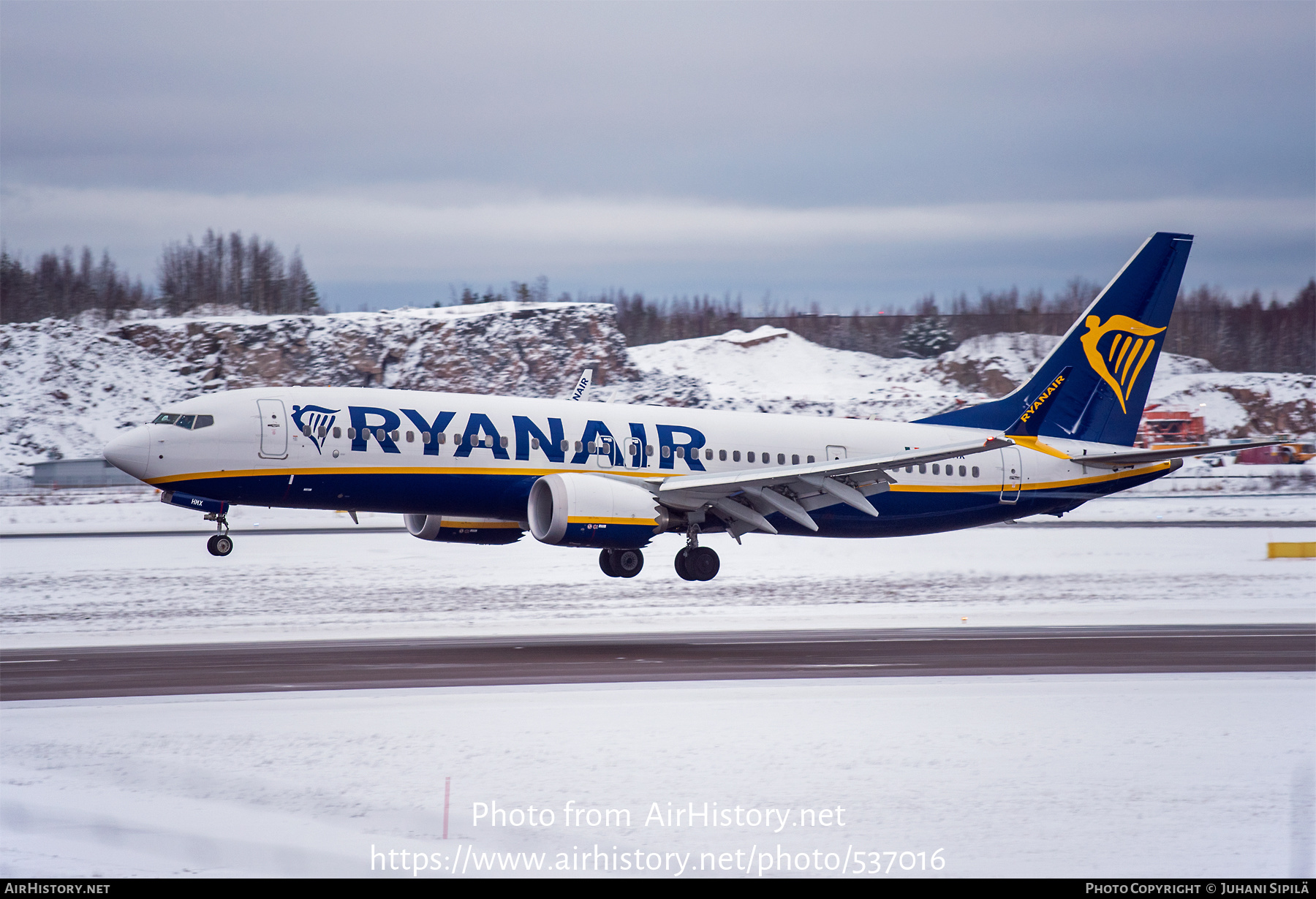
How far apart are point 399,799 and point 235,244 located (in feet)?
532

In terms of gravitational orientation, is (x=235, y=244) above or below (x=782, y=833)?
above

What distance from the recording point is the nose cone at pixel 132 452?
2603cm

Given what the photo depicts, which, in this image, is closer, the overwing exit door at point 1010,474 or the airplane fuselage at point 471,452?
Result: the airplane fuselage at point 471,452

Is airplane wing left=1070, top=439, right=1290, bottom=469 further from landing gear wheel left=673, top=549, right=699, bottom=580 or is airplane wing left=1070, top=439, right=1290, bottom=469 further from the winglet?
landing gear wheel left=673, top=549, right=699, bottom=580

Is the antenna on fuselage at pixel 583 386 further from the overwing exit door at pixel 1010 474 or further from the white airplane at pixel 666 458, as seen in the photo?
the overwing exit door at pixel 1010 474

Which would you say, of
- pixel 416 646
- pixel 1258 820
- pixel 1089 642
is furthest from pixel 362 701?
pixel 1089 642

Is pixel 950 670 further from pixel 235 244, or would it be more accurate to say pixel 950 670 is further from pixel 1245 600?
pixel 235 244

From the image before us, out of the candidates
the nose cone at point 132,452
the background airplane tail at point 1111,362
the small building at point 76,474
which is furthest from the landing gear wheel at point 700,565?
the small building at point 76,474

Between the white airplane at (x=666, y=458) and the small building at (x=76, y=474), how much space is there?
58.8 metres

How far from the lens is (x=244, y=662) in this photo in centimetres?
2081

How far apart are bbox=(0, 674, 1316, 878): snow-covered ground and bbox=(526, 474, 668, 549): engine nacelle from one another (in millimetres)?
8277

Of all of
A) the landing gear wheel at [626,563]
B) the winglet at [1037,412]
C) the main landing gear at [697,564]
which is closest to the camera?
the main landing gear at [697,564]

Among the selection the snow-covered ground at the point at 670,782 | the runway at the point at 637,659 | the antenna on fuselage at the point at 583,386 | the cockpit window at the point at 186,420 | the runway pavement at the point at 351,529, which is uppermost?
the antenna on fuselage at the point at 583,386

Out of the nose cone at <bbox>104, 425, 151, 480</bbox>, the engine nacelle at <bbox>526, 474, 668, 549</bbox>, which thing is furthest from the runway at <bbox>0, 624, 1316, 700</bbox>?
the nose cone at <bbox>104, 425, 151, 480</bbox>
